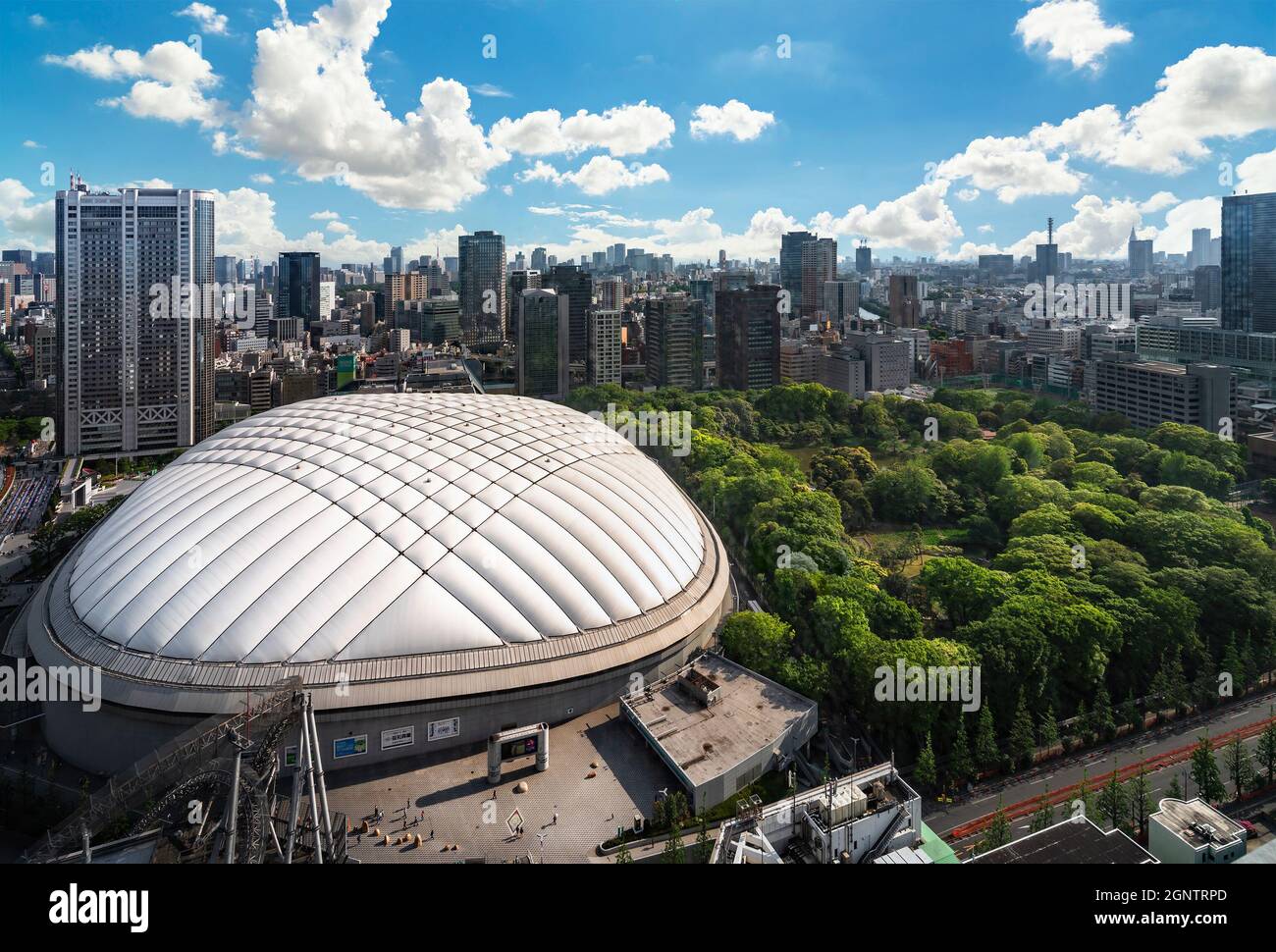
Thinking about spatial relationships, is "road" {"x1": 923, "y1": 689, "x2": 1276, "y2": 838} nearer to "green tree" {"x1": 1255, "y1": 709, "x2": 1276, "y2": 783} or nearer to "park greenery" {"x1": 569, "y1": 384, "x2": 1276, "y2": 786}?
"park greenery" {"x1": 569, "y1": 384, "x2": 1276, "y2": 786}

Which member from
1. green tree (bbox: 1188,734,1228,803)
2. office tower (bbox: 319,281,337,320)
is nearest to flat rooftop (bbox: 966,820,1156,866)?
green tree (bbox: 1188,734,1228,803)

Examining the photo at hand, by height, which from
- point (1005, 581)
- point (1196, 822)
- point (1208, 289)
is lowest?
point (1196, 822)

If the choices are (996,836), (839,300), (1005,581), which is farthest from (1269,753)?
(839,300)

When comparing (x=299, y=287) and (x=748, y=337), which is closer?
(x=748, y=337)

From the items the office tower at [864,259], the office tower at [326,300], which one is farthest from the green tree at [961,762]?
the office tower at [864,259]

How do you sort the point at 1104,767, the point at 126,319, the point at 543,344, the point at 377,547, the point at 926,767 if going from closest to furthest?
the point at 926,767 → the point at 377,547 → the point at 1104,767 → the point at 126,319 → the point at 543,344

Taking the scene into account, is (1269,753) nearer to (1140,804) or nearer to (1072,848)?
(1140,804)

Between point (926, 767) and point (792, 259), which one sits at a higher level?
point (792, 259)

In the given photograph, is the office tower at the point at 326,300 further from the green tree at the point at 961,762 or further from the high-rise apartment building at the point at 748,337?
the green tree at the point at 961,762
